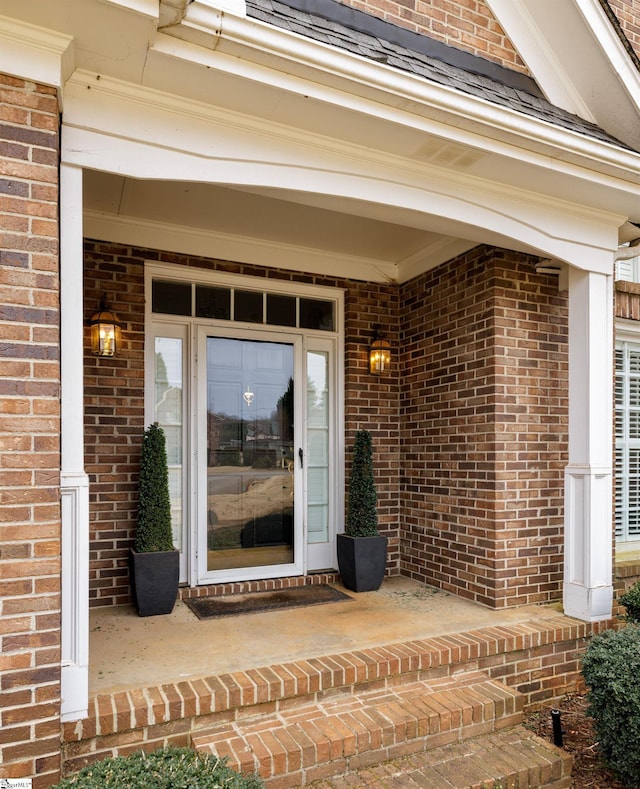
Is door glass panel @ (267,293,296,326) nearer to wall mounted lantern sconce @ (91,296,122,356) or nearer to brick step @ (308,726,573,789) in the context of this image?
wall mounted lantern sconce @ (91,296,122,356)

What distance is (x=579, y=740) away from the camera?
10.3ft

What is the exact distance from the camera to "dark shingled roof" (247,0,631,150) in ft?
8.36

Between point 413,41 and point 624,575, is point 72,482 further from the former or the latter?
point 624,575

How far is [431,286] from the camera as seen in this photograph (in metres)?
4.76

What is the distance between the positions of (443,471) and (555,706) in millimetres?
1733

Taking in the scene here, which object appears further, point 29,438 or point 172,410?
point 172,410

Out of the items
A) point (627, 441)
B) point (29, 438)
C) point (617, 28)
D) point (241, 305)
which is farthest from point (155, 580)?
point (617, 28)

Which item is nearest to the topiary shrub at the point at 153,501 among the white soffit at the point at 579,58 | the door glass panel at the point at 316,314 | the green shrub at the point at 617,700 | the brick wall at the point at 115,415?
the brick wall at the point at 115,415

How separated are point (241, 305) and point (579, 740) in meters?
3.64

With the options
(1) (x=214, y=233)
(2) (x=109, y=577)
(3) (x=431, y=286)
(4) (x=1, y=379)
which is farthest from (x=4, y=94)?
(3) (x=431, y=286)

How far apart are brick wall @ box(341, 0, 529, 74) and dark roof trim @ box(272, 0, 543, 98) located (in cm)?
7

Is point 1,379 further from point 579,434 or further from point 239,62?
point 579,434

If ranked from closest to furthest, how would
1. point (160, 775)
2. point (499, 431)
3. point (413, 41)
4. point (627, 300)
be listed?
point (160, 775), point (413, 41), point (499, 431), point (627, 300)

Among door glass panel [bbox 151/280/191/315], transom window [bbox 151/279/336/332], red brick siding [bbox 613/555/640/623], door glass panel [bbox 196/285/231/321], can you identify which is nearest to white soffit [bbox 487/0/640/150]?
transom window [bbox 151/279/336/332]
